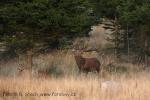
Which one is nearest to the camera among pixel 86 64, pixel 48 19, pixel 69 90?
pixel 69 90

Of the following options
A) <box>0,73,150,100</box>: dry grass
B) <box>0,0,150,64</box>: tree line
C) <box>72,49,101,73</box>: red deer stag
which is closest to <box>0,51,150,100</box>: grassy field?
<box>0,73,150,100</box>: dry grass

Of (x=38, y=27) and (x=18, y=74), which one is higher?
(x=38, y=27)

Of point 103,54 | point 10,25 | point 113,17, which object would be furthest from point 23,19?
point 113,17

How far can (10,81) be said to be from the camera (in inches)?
433

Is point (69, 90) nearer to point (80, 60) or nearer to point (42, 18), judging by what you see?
point (80, 60)

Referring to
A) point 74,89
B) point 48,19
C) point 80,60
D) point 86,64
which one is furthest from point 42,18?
point 74,89

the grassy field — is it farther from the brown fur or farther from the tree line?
the tree line

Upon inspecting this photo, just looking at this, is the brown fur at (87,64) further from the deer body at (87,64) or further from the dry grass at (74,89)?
the dry grass at (74,89)

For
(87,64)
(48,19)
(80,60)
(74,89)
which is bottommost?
(87,64)

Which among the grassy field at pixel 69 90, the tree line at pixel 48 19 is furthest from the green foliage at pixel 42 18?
the grassy field at pixel 69 90

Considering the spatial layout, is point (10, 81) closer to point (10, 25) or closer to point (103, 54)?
point (10, 25)

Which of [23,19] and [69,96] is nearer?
[69,96]

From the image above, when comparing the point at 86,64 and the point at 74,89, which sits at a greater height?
the point at 74,89

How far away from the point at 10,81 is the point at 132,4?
692cm
